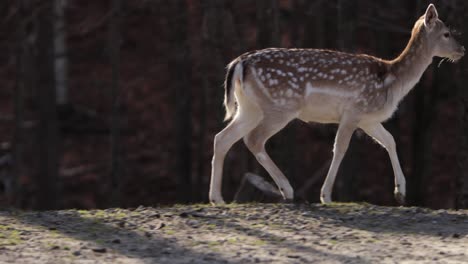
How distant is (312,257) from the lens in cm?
795

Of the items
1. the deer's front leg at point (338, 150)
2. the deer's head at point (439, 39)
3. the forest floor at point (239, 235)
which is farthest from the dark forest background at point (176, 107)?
the forest floor at point (239, 235)

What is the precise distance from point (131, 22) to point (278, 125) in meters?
23.7

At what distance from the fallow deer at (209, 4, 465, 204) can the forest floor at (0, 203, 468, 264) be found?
906 millimetres

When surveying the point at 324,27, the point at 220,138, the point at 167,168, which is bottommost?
the point at 167,168

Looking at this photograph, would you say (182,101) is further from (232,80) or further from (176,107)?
(232,80)

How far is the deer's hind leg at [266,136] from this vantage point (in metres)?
10.8

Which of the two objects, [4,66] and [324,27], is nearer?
[324,27]

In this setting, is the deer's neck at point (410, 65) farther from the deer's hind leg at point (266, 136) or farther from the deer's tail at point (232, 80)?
the deer's tail at point (232, 80)

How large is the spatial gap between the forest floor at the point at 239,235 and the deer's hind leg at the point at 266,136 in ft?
2.11

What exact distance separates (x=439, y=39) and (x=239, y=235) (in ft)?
14.1

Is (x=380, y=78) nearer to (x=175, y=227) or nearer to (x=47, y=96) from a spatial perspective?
(x=175, y=227)

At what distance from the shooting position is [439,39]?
11.9 metres

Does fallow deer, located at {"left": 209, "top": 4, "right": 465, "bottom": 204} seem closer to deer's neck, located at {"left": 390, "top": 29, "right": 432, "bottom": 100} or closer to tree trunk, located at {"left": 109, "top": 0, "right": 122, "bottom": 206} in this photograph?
deer's neck, located at {"left": 390, "top": 29, "right": 432, "bottom": 100}

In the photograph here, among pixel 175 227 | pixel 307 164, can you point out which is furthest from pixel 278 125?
pixel 307 164
